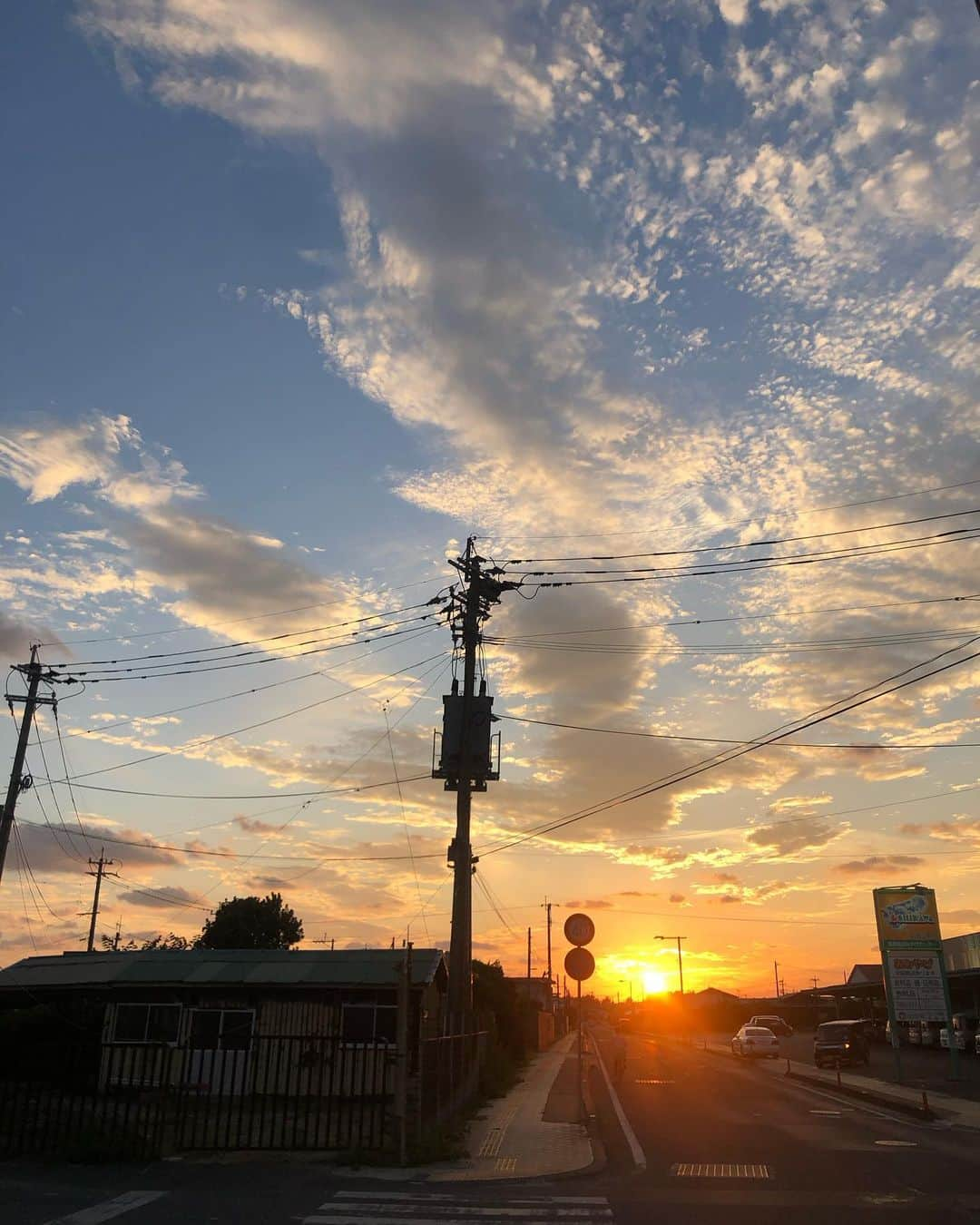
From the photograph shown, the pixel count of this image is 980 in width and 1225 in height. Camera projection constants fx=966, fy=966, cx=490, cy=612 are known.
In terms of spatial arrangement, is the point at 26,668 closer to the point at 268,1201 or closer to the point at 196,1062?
the point at 196,1062

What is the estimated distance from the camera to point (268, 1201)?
1037 cm

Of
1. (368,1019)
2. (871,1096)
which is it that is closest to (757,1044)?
(871,1096)

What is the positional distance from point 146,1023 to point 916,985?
22.6 meters

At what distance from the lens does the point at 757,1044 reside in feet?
137

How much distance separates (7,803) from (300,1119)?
13456 millimetres

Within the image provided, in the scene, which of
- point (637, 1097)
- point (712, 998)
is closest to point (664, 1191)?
point (637, 1097)

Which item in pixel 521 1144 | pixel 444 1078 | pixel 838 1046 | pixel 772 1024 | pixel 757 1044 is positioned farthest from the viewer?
pixel 772 1024

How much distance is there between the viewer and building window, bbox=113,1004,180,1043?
2666 centimetres

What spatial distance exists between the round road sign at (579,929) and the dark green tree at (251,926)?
43.8 metres

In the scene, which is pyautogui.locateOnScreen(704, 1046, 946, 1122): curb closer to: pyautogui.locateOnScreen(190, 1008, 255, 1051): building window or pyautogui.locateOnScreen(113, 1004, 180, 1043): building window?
pyautogui.locateOnScreen(190, 1008, 255, 1051): building window

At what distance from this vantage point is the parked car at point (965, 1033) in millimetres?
44375

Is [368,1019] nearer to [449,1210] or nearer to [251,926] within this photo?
[449,1210]

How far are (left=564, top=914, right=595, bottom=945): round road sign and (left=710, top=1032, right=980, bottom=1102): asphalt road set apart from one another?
11908 millimetres

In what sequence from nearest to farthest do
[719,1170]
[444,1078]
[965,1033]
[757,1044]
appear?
1. [719,1170]
2. [444,1078]
3. [757,1044]
4. [965,1033]
